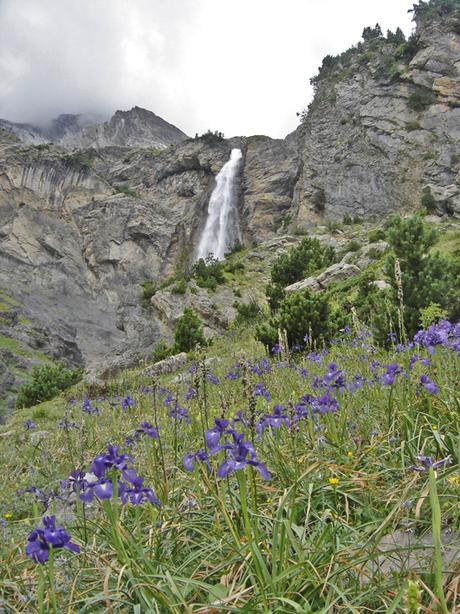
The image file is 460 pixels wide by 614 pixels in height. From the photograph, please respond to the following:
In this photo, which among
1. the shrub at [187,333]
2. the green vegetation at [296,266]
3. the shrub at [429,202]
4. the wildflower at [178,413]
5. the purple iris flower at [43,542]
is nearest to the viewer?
the purple iris flower at [43,542]

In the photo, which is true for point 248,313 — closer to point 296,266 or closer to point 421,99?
point 296,266

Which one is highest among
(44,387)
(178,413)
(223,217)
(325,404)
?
(223,217)

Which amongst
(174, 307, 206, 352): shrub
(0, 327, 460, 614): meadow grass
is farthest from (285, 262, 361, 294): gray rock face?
(0, 327, 460, 614): meadow grass

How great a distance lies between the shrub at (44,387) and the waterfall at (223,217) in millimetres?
34043

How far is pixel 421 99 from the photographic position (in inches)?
1549

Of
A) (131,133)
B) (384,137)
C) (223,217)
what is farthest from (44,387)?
(131,133)

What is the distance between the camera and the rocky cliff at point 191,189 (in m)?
37.7

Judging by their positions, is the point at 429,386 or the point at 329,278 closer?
the point at 429,386

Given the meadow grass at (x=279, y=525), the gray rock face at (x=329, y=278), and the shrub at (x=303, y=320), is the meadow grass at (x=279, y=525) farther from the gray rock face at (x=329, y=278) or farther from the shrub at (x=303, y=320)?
the gray rock face at (x=329, y=278)

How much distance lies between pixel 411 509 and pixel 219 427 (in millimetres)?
893

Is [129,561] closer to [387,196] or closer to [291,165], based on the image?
[387,196]

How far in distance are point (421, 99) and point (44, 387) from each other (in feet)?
130

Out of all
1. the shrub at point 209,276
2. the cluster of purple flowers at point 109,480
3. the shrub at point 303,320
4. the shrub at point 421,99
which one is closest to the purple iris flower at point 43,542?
the cluster of purple flowers at point 109,480

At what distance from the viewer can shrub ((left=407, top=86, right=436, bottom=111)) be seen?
128 ft
